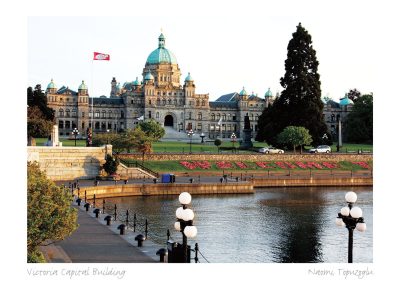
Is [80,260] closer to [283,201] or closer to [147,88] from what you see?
[283,201]

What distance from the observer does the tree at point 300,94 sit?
75.4 m

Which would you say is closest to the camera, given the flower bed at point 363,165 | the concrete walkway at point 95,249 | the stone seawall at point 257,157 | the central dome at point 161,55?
the concrete walkway at point 95,249

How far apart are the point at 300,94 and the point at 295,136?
7.30 m

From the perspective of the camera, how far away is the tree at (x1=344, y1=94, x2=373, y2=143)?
357 feet

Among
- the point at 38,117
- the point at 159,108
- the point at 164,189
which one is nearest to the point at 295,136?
the point at 164,189

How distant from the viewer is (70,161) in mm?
54062

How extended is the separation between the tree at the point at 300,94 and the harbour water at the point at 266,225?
22879mm

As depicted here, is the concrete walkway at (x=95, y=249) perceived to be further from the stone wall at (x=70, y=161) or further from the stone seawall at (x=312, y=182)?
the stone seawall at (x=312, y=182)

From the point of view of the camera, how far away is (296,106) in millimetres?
76375

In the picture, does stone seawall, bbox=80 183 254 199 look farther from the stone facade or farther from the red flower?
the stone facade

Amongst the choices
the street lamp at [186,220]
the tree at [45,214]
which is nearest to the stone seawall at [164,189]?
the tree at [45,214]

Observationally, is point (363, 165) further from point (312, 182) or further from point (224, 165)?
point (224, 165)

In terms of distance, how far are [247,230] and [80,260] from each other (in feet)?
43.6

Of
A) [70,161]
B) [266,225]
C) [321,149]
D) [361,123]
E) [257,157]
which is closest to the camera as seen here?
[266,225]
